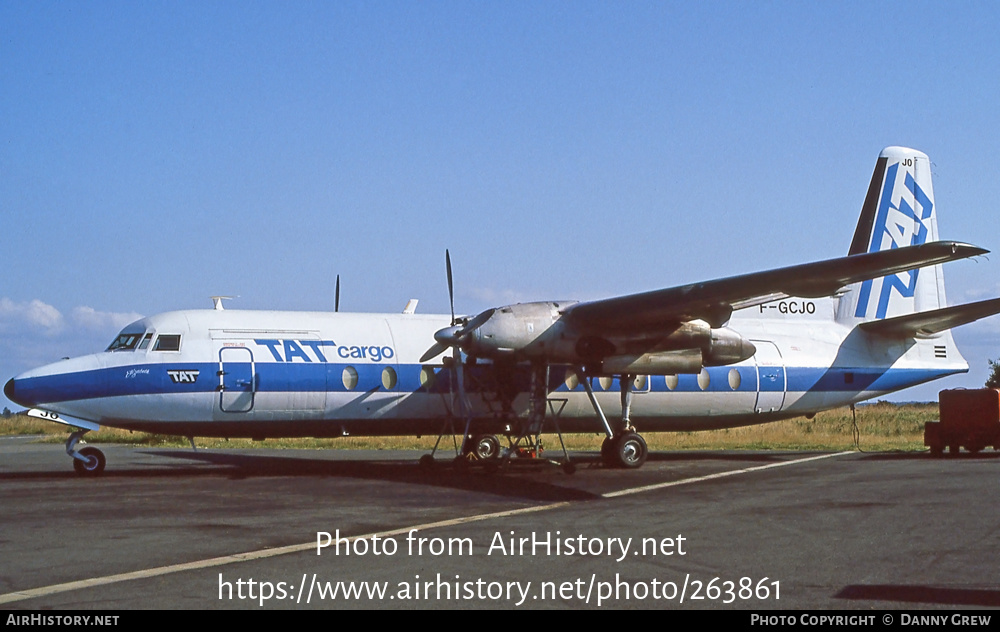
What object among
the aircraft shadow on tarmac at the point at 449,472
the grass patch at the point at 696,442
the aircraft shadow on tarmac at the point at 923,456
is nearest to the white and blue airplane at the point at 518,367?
Result: the aircraft shadow on tarmac at the point at 449,472

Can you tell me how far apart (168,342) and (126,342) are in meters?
0.88

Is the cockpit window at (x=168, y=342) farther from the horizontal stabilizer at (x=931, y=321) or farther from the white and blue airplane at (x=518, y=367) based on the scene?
the horizontal stabilizer at (x=931, y=321)

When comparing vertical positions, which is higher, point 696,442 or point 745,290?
point 745,290

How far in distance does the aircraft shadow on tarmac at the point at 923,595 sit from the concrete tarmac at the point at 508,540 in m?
0.03

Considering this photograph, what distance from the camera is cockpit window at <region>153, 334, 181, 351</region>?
1908 centimetres

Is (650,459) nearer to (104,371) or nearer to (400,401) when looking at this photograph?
(400,401)

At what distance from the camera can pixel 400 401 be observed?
68.2 ft

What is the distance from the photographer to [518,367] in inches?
841

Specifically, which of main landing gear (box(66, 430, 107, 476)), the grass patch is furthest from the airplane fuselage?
the grass patch

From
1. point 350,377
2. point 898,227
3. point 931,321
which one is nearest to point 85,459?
point 350,377

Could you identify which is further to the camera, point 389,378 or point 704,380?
point 704,380

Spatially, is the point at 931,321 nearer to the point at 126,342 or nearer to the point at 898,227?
the point at 898,227

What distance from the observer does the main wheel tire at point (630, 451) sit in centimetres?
2105
